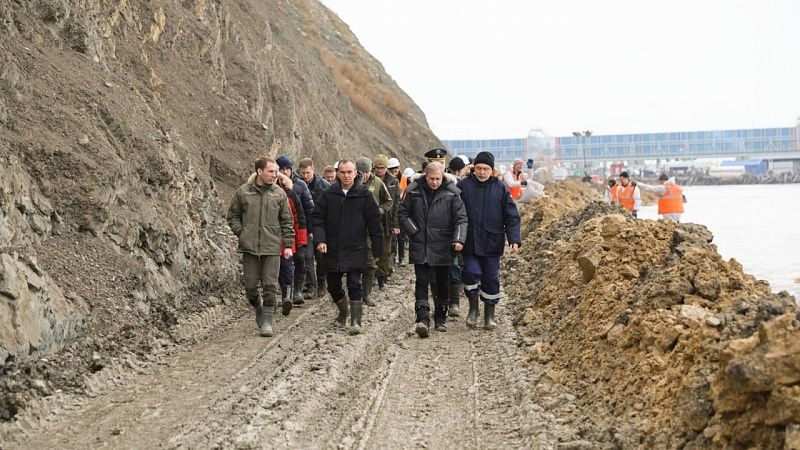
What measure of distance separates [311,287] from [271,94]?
10853 millimetres

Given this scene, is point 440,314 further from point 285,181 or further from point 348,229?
point 285,181

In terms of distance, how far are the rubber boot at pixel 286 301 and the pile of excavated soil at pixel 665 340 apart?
298 centimetres

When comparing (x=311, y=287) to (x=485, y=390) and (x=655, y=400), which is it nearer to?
(x=485, y=390)

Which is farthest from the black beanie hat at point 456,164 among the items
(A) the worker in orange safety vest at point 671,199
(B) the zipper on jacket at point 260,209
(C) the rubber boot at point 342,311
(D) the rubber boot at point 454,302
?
(A) the worker in orange safety vest at point 671,199

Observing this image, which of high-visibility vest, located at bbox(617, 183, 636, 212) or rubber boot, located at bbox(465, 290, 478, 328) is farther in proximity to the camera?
high-visibility vest, located at bbox(617, 183, 636, 212)

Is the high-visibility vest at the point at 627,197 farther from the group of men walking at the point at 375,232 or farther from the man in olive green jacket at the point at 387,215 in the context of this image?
the group of men walking at the point at 375,232

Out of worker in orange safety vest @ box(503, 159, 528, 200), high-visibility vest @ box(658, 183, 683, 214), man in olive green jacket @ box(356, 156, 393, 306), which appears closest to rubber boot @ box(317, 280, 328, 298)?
man in olive green jacket @ box(356, 156, 393, 306)

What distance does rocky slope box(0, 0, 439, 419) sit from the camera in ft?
29.8

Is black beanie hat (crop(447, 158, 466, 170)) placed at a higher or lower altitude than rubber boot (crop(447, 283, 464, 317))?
higher

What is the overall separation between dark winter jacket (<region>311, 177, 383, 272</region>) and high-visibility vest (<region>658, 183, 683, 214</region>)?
1073 cm

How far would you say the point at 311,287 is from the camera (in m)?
14.5

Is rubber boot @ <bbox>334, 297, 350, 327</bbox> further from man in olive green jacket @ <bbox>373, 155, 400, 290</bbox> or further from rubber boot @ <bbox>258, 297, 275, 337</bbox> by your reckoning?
man in olive green jacket @ <bbox>373, 155, 400, 290</bbox>

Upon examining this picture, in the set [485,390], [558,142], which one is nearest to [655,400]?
[485,390]

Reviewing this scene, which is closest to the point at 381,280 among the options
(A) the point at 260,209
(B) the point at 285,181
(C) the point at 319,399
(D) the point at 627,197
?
(B) the point at 285,181
